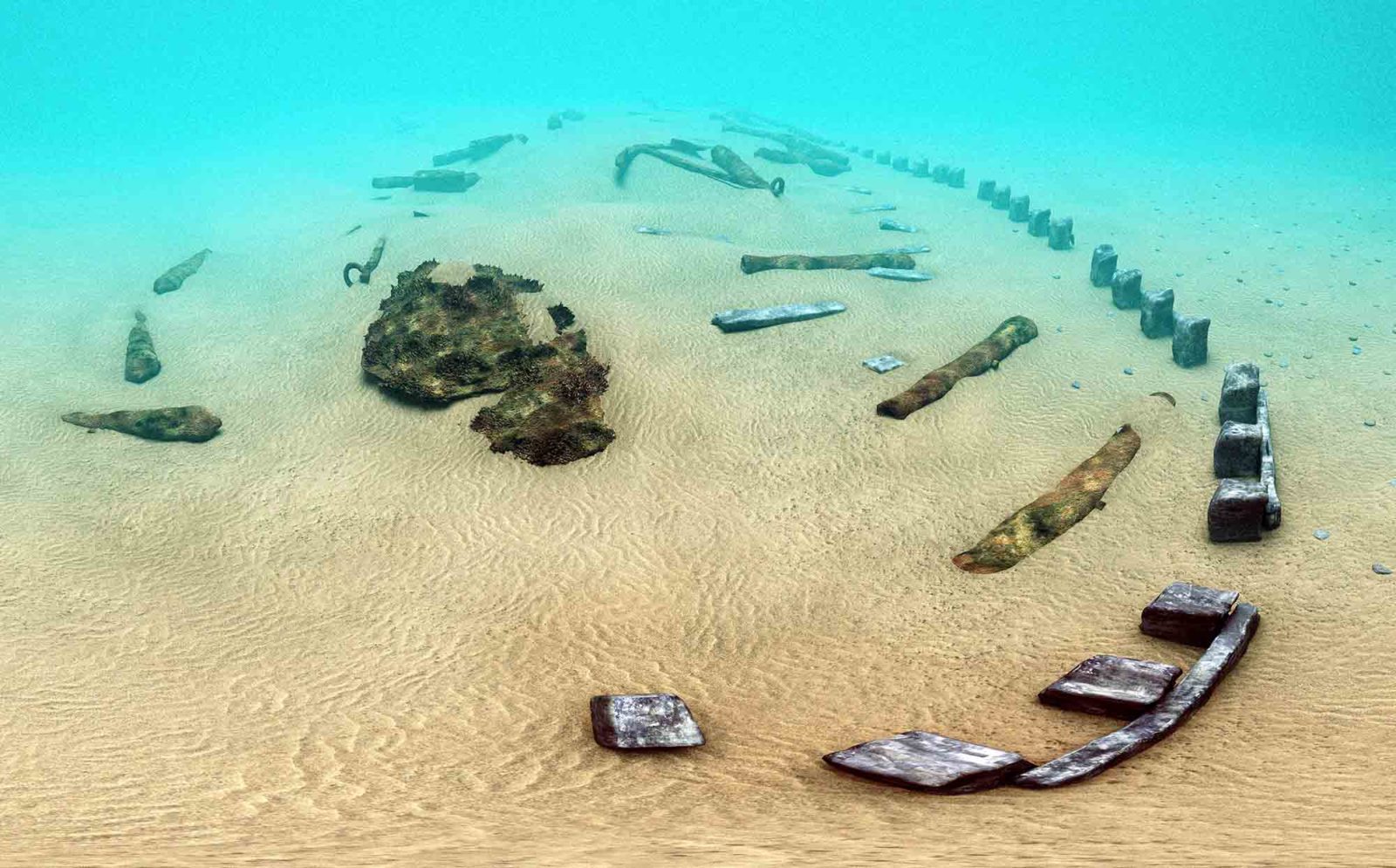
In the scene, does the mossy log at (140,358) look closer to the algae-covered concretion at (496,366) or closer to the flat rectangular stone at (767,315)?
the algae-covered concretion at (496,366)

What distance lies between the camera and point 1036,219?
3108cm

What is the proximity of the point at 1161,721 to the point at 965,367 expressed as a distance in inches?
450

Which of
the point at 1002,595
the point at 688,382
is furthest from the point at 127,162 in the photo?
the point at 1002,595

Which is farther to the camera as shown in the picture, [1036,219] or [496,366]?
[1036,219]

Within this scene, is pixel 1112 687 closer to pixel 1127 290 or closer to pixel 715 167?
pixel 1127 290

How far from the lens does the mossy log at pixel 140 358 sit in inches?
775

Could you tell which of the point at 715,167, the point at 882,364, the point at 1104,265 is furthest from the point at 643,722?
the point at 715,167

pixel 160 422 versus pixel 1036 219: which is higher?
pixel 1036 219

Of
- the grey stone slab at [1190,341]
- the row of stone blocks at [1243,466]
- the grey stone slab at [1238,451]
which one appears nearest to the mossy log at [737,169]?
the grey stone slab at [1190,341]

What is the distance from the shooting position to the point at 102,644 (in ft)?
31.8

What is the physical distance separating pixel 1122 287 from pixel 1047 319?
279 centimetres

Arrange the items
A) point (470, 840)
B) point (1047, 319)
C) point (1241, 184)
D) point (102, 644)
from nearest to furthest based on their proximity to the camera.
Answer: point (470, 840) < point (102, 644) < point (1047, 319) < point (1241, 184)

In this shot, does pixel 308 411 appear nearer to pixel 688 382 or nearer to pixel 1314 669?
pixel 688 382

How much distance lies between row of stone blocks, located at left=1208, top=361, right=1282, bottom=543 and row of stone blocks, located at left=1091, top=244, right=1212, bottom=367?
2.97 meters
